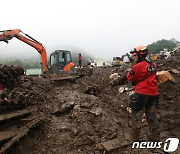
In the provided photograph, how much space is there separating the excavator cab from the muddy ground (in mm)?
5682

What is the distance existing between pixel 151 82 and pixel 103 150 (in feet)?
5.57

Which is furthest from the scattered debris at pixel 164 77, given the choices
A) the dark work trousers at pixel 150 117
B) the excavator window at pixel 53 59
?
the excavator window at pixel 53 59

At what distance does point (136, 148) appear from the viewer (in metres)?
5.14

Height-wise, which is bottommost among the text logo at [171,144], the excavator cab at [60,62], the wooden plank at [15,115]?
the text logo at [171,144]

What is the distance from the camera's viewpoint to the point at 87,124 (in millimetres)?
5836

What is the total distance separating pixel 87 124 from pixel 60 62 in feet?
27.8

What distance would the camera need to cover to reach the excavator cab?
45.5 feet

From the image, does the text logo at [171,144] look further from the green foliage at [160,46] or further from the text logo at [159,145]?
the green foliage at [160,46]

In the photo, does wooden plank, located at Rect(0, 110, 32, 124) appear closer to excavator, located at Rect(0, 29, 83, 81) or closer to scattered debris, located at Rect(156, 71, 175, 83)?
scattered debris, located at Rect(156, 71, 175, 83)

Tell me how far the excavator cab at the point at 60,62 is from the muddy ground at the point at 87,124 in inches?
224

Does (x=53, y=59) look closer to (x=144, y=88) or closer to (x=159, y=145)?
(x=144, y=88)

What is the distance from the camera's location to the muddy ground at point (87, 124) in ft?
16.5

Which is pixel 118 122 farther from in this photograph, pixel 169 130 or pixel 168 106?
pixel 168 106

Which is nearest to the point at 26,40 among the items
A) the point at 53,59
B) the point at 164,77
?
the point at 53,59
